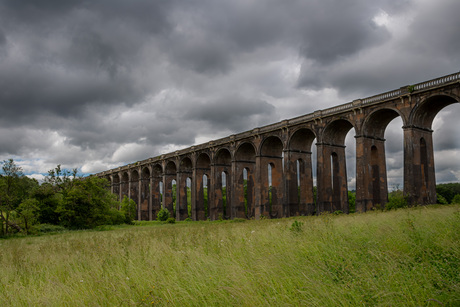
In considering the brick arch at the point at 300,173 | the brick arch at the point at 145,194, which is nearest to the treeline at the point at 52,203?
the brick arch at the point at 300,173

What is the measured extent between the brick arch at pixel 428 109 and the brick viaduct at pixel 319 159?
0.06m

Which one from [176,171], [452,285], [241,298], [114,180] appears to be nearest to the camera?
[452,285]

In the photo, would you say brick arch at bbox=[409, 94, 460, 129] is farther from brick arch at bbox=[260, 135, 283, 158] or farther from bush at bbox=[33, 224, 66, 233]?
bush at bbox=[33, 224, 66, 233]

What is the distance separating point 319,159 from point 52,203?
26330mm

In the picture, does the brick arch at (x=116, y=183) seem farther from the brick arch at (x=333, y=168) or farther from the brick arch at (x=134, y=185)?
the brick arch at (x=333, y=168)

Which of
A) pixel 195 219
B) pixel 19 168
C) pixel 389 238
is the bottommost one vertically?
pixel 195 219

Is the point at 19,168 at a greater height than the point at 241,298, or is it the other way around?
the point at 19,168

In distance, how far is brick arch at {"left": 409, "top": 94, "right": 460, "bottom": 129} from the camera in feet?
83.6

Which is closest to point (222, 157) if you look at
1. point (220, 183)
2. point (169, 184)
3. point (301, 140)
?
point (220, 183)

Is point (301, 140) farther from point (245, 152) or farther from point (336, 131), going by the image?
point (245, 152)

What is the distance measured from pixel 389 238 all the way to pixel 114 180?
2874 inches

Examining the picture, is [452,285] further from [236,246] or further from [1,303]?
[1,303]

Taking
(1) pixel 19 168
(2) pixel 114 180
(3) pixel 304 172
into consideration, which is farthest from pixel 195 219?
(2) pixel 114 180

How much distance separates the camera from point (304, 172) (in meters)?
37.6
